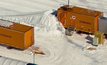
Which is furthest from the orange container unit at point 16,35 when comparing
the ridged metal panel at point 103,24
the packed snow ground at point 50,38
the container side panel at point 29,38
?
the ridged metal panel at point 103,24

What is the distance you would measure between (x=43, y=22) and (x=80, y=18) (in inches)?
176

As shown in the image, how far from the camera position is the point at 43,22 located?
127 feet

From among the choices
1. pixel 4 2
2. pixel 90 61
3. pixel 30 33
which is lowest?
pixel 90 61

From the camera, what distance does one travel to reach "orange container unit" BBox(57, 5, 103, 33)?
121ft

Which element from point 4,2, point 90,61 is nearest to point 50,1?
point 4,2

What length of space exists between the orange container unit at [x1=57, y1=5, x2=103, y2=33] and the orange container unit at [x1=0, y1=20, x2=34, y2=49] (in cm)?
607

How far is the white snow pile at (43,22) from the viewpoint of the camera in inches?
1483

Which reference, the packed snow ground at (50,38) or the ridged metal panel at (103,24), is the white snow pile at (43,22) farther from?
the ridged metal panel at (103,24)

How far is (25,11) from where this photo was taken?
1708 inches

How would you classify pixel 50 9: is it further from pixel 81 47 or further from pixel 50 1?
pixel 81 47

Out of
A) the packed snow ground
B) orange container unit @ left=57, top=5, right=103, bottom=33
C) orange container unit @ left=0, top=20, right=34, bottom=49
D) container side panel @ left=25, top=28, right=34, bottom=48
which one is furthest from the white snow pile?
orange container unit @ left=0, top=20, right=34, bottom=49

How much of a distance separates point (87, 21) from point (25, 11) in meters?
9.98

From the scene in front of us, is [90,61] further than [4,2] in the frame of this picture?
No

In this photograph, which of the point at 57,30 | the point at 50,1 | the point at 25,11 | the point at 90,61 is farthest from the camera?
the point at 50,1
